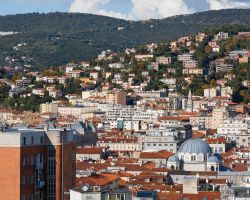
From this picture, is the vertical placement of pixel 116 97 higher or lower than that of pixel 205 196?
higher

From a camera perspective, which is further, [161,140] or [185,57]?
[185,57]

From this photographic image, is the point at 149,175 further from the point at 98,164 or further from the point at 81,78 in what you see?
the point at 81,78

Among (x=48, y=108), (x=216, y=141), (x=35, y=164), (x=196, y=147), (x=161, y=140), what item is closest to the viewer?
(x=35, y=164)

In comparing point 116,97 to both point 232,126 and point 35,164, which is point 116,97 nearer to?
Result: point 232,126

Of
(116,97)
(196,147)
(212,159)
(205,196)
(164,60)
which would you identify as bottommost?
(205,196)

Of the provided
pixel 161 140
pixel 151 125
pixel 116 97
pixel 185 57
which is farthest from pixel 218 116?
pixel 185 57

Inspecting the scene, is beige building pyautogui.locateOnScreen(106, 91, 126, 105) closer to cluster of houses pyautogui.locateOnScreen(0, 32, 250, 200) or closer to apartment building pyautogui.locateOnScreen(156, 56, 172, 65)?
cluster of houses pyautogui.locateOnScreen(0, 32, 250, 200)

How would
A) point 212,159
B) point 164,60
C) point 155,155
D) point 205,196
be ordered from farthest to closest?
point 164,60, point 155,155, point 212,159, point 205,196
